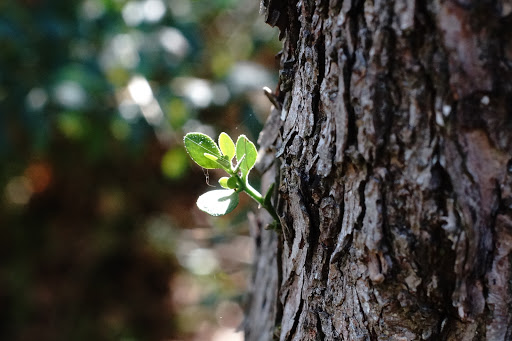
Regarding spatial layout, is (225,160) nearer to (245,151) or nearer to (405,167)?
(245,151)

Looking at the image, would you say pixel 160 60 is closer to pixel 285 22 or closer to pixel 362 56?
pixel 285 22

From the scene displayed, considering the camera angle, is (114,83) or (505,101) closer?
(505,101)

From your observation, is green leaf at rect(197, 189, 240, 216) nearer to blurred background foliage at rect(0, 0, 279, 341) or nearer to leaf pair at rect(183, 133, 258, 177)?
leaf pair at rect(183, 133, 258, 177)

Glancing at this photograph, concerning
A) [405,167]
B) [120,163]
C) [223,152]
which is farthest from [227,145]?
[120,163]

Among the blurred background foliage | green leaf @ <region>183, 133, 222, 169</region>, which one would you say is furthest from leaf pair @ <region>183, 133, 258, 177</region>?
the blurred background foliage

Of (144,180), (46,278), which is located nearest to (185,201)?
(144,180)
